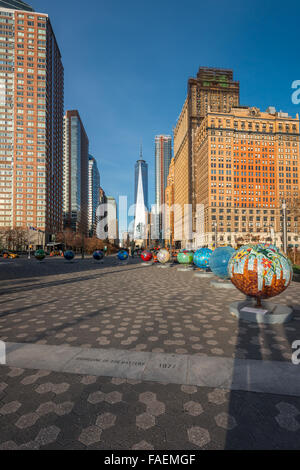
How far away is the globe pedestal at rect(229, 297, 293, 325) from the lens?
21.3 ft

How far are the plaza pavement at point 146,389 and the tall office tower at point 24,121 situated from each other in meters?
103

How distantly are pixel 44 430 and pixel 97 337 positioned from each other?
2859 mm

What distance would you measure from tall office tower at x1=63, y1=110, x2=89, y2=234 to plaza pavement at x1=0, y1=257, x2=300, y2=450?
161936 millimetres

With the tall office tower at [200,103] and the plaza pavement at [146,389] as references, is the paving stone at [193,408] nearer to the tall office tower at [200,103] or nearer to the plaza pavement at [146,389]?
the plaza pavement at [146,389]

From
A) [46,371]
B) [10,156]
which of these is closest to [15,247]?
[10,156]

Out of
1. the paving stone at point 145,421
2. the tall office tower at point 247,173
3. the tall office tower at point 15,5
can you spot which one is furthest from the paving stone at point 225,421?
the tall office tower at point 15,5

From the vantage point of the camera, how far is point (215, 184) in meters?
97.8

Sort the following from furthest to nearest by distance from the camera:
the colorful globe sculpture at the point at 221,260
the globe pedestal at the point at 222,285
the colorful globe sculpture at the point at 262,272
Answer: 1. the globe pedestal at the point at 222,285
2. the colorful globe sculpture at the point at 221,260
3. the colorful globe sculpture at the point at 262,272

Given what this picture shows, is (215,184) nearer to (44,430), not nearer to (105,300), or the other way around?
(105,300)

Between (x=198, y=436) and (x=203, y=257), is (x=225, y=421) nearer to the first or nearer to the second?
(x=198, y=436)

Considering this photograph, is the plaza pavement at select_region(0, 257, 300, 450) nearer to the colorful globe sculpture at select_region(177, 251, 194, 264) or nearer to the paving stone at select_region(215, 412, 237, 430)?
the paving stone at select_region(215, 412, 237, 430)

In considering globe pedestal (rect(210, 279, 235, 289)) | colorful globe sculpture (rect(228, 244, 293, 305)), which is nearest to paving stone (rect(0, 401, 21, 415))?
colorful globe sculpture (rect(228, 244, 293, 305))

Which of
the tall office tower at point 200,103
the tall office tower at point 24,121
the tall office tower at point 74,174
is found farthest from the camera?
the tall office tower at point 74,174

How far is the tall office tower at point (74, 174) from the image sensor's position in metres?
166
